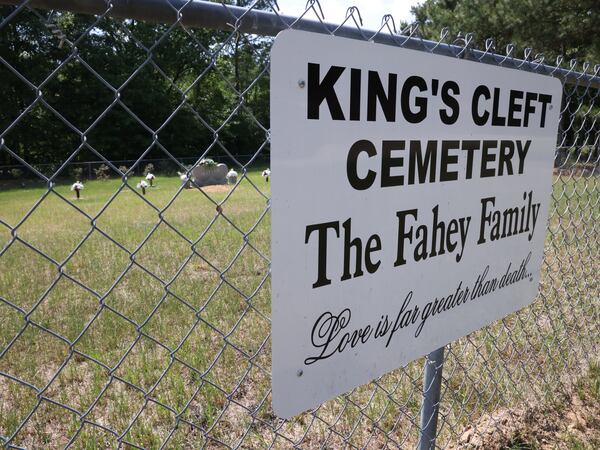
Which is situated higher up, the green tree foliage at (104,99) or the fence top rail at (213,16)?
the fence top rail at (213,16)

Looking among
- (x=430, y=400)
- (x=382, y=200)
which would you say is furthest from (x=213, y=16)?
(x=430, y=400)

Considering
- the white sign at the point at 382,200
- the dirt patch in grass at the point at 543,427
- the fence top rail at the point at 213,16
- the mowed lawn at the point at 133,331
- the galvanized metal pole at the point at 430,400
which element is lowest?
the mowed lawn at the point at 133,331

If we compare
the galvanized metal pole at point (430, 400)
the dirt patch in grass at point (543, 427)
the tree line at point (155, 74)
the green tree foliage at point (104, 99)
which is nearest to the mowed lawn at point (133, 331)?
the galvanized metal pole at point (430, 400)

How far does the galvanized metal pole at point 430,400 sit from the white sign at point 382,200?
19cm

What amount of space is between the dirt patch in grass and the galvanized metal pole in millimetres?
470

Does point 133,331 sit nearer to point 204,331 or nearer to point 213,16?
point 204,331

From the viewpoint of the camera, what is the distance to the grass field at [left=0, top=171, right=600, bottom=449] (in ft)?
7.16

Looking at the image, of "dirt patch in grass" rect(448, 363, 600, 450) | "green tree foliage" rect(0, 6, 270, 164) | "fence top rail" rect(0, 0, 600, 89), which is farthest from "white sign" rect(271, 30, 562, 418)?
"green tree foliage" rect(0, 6, 270, 164)

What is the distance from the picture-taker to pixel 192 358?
3145 mm

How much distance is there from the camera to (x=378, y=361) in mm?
1578

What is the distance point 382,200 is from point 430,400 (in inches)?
40.0

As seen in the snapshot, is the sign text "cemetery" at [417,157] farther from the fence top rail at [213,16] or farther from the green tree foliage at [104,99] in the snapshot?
the green tree foliage at [104,99]

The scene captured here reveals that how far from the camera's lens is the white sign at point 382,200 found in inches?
49.6

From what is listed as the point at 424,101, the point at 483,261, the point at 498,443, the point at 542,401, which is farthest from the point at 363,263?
the point at 542,401
